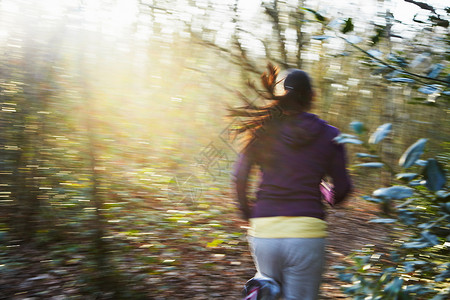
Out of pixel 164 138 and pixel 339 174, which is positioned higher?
pixel 339 174

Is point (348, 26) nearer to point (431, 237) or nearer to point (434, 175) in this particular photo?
point (434, 175)

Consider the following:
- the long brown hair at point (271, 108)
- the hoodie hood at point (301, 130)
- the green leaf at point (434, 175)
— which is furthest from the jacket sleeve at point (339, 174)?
the green leaf at point (434, 175)

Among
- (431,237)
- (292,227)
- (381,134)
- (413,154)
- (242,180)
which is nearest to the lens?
(413,154)

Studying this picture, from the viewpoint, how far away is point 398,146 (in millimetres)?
7434

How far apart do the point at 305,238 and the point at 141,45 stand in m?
5.56

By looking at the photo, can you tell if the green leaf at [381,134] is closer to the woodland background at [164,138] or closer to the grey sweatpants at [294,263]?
the woodland background at [164,138]

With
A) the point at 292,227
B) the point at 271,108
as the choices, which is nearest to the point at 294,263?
the point at 292,227

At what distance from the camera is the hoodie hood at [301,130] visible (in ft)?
7.14

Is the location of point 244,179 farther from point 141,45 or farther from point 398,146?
point 398,146

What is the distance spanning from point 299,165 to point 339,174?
0.27m

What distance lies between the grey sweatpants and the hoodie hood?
1.64ft

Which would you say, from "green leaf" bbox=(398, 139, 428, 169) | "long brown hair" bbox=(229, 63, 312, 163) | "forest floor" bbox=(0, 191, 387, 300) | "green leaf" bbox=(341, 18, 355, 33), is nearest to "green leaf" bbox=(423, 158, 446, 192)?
"green leaf" bbox=(398, 139, 428, 169)

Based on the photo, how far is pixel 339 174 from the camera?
91.6 inches

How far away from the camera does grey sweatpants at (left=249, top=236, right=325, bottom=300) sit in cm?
218
